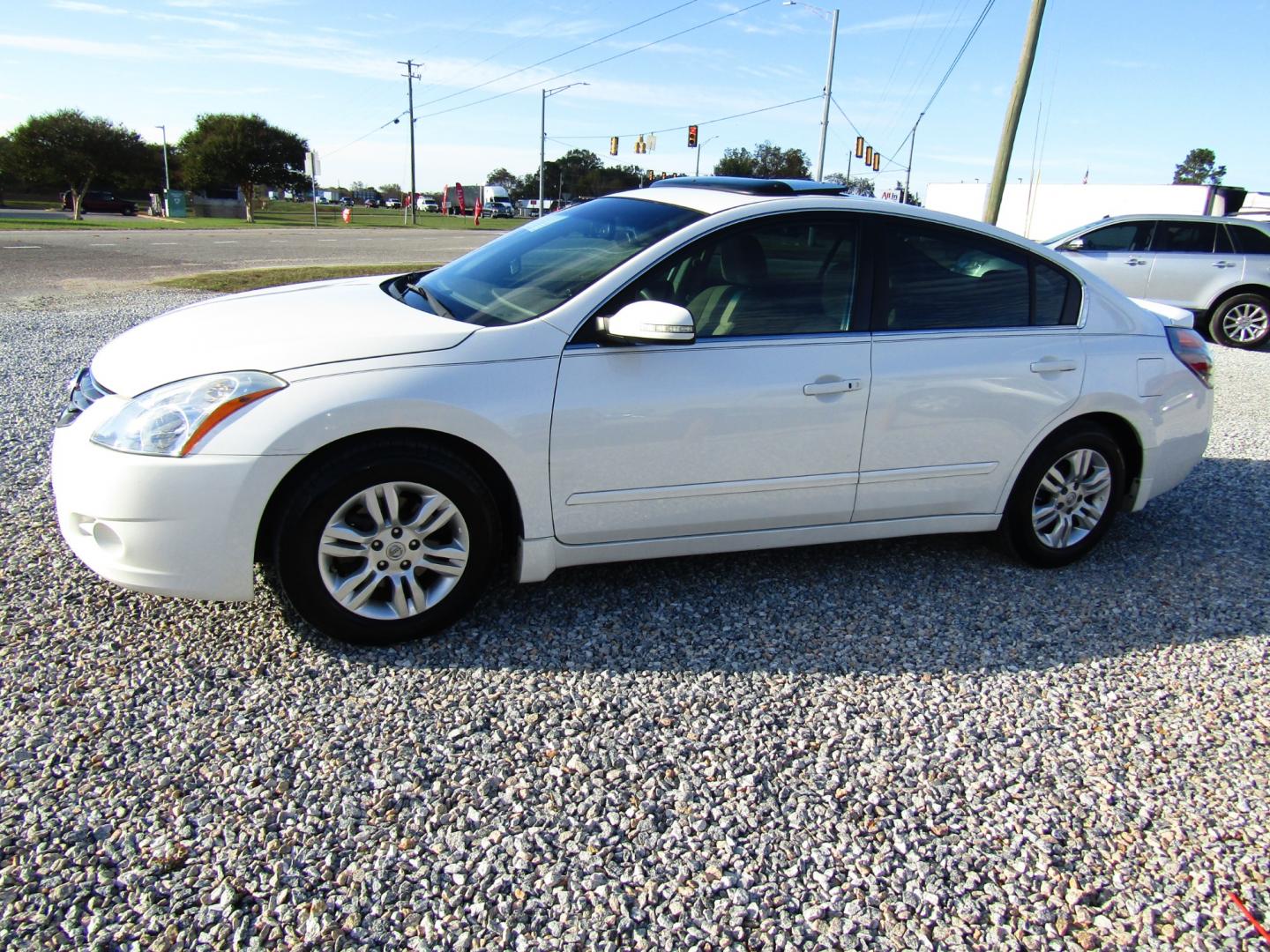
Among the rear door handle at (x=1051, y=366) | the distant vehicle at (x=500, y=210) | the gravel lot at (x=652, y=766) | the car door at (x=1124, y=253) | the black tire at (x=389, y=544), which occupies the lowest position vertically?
the gravel lot at (x=652, y=766)

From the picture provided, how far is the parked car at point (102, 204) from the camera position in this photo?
49750mm

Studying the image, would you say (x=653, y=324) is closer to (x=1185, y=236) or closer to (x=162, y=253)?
(x=1185, y=236)

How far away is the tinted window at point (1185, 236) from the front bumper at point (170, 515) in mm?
12626

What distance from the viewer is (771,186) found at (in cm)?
399

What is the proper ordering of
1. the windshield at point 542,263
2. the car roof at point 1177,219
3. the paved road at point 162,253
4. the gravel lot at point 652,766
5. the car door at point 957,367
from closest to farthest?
the gravel lot at point 652,766 → the windshield at point 542,263 → the car door at point 957,367 → the car roof at point 1177,219 → the paved road at point 162,253

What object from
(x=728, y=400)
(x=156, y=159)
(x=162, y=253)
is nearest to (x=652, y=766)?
(x=728, y=400)

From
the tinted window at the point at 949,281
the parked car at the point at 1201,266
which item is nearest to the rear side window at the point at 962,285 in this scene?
the tinted window at the point at 949,281

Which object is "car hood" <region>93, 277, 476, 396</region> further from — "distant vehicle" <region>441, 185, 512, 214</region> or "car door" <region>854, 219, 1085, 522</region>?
"distant vehicle" <region>441, 185, 512, 214</region>

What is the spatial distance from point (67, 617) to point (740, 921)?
8.86 ft

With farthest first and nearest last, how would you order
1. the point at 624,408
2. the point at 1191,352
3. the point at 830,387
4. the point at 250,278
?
the point at 250,278 < the point at 1191,352 < the point at 830,387 < the point at 624,408

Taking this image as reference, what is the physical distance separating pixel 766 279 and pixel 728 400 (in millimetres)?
572

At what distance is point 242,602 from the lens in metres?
3.53

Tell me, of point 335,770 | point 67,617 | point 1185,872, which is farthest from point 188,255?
point 1185,872

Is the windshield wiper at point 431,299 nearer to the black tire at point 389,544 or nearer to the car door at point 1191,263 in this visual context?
the black tire at point 389,544
